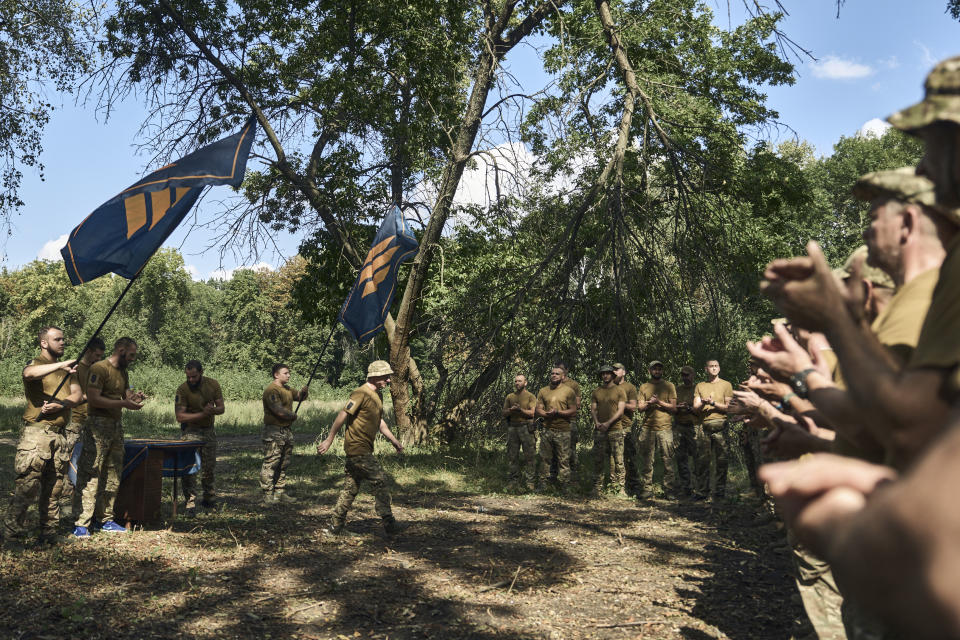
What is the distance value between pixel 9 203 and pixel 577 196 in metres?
13.9

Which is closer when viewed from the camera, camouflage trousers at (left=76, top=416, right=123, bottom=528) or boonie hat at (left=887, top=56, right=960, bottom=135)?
boonie hat at (left=887, top=56, right=960, bottom=135)

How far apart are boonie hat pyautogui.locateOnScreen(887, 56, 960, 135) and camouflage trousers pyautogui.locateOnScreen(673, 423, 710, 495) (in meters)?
11.6

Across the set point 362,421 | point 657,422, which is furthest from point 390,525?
point 657,422

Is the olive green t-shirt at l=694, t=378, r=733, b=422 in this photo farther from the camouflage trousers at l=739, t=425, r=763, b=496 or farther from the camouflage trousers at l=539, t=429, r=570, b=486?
the camouflage trousers at l=539, t=429, r=570, b=486

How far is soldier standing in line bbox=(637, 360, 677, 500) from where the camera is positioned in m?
12.6

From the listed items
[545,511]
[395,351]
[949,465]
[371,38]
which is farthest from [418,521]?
[371,38]

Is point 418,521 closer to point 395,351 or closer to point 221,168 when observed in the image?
point 221,168

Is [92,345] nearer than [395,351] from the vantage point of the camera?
Yes

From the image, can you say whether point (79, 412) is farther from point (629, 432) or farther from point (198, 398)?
point (629, 432)

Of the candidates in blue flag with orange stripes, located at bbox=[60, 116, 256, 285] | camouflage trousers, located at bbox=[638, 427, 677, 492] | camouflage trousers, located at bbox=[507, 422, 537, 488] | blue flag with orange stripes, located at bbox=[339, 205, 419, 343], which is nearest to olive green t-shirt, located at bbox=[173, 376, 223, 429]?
blue flag with orange stripes, located at bbox=[339, 205, 419, 343]

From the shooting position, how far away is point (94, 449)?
27.4ft

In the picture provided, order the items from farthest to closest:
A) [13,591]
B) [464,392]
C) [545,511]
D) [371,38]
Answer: [371,38], [464,392], [545,511], [13,591]

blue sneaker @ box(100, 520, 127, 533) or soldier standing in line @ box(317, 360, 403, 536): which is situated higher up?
soldier standing in line @ box(317, 360, 403, 536)

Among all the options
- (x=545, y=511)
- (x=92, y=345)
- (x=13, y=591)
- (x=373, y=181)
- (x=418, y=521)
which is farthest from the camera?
(x=373, y=181)
